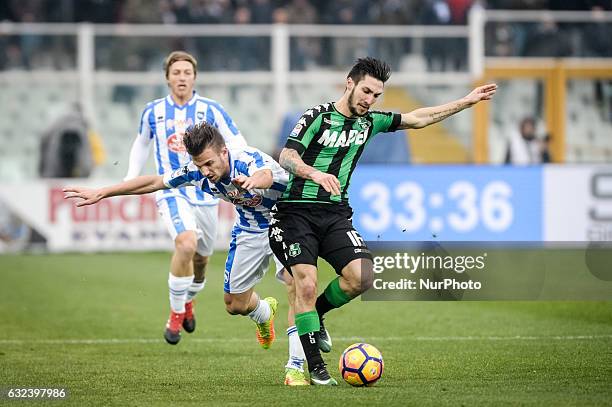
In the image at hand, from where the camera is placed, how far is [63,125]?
21203mm

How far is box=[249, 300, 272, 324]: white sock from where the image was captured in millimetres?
9312

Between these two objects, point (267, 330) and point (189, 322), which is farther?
point (189, 322)

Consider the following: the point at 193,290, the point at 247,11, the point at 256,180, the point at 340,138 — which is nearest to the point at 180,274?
the point at 193,290

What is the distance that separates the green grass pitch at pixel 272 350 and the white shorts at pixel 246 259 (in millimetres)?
649

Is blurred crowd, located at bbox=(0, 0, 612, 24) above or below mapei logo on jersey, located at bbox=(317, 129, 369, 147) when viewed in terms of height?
above

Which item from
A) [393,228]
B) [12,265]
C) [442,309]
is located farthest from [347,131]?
[12,265]

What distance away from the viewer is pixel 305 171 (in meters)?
7.68

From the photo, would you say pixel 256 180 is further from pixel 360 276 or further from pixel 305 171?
pixel 360 276

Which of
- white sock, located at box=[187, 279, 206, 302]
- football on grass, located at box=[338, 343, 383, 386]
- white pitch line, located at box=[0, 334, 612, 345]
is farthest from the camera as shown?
white sock, located at box=[187, 279, 206, 302]

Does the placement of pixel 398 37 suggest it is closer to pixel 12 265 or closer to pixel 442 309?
pixel 12 265

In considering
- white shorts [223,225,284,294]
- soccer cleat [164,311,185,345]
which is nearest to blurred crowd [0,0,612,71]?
soccer cleat [164,311,185,345]

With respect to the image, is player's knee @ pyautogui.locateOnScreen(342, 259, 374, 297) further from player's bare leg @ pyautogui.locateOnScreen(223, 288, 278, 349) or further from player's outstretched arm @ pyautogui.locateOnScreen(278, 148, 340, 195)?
player's bare leg @ pyautogui.locateOnScreen(223, 288, 278, 349)

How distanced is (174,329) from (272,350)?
0.87 metres

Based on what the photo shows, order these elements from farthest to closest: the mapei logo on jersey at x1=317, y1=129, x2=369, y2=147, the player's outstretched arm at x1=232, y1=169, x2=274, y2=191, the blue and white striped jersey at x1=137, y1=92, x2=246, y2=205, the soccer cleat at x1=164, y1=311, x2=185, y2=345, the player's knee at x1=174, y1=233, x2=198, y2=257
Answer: the blue and white striped jersey at x1=137, y1=92, x2=246, y2=205, the player's knee at x1=174, y1=233, x2=198, y2=257, the soccer cleat at x1=164, y1=311, x2=185, y2=345, the mapei logo on jersey at x1=317, y1=129, x2=369, y2=147, the player's outstretched arm at x1=232, y1=169, x2=274, y2=191
